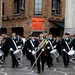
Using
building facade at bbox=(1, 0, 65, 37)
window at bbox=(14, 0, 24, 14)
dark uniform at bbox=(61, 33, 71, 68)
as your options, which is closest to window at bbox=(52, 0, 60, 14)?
building facade at bbox=(1, 0, 65, 37)

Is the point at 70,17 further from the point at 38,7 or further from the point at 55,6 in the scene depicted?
the point at 55,6

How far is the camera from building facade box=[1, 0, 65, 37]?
35188 mm

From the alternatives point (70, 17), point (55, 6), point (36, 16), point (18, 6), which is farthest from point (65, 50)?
point (18, 6)

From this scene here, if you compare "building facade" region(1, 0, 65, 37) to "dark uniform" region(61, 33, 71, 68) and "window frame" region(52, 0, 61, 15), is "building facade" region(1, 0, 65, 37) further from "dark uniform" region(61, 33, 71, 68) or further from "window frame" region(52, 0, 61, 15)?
"dark uniform" region(61, 33, 71, 68)

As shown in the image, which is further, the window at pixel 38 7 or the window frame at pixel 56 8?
the window frame at pixel 56 8

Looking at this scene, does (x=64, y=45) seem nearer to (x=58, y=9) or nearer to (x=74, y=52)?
(x=74, y=52)

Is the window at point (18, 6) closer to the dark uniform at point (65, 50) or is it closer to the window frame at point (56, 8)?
the window frame at point (56, 8)

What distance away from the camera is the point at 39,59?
14406 mm

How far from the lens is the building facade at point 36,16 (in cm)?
3519

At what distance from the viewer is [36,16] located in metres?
35.3

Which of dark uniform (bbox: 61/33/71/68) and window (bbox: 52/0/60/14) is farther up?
window (bbox: 52/0/60/14)

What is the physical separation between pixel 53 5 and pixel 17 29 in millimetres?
5301

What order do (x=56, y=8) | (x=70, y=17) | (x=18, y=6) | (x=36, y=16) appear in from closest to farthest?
(x=70, y=17) < (x=36, y=16) < (x=56, y=8) < (x=18, y=6)

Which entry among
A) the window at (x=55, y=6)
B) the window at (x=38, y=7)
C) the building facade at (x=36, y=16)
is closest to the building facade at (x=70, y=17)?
the building facade at (x=36, y=16)
